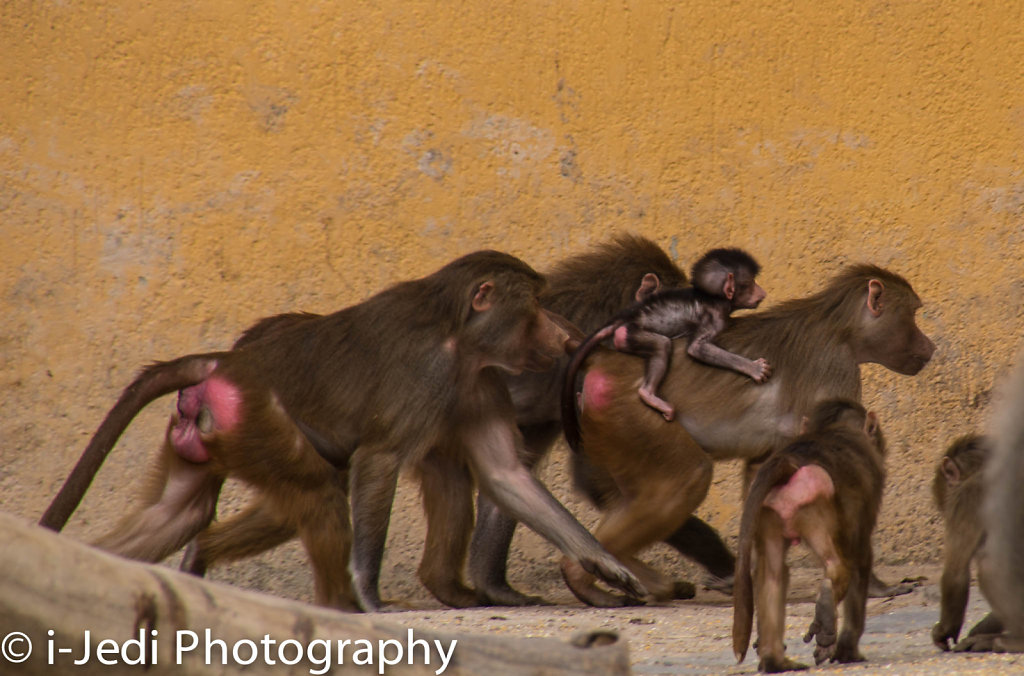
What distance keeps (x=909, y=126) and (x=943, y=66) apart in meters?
0.24

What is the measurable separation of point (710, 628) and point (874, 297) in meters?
1.05

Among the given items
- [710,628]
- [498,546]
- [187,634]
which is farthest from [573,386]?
[187,634]

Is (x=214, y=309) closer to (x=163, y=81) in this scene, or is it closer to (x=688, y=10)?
(x=163, y=81)

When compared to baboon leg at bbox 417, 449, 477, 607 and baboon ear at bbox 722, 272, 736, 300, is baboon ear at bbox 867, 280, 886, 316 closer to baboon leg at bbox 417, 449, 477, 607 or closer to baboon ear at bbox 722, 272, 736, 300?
baboon ear at bbox 722, 272, 736, 300

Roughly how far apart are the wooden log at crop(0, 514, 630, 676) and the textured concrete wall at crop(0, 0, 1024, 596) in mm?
2799

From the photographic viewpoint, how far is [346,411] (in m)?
3.82

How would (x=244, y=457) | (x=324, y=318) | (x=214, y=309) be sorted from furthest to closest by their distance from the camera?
(x=214, y=309) < (x=324, y=318) < (x=244, y=457)

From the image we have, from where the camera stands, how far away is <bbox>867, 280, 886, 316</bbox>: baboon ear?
159 inches

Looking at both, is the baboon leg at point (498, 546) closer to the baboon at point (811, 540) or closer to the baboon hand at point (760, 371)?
the baboon hand at point (760, 371)

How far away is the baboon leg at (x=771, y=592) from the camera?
9.53 feet

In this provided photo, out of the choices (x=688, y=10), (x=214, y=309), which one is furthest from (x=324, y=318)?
(x=688, y=10)

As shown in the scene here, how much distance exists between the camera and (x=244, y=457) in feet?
11.9
